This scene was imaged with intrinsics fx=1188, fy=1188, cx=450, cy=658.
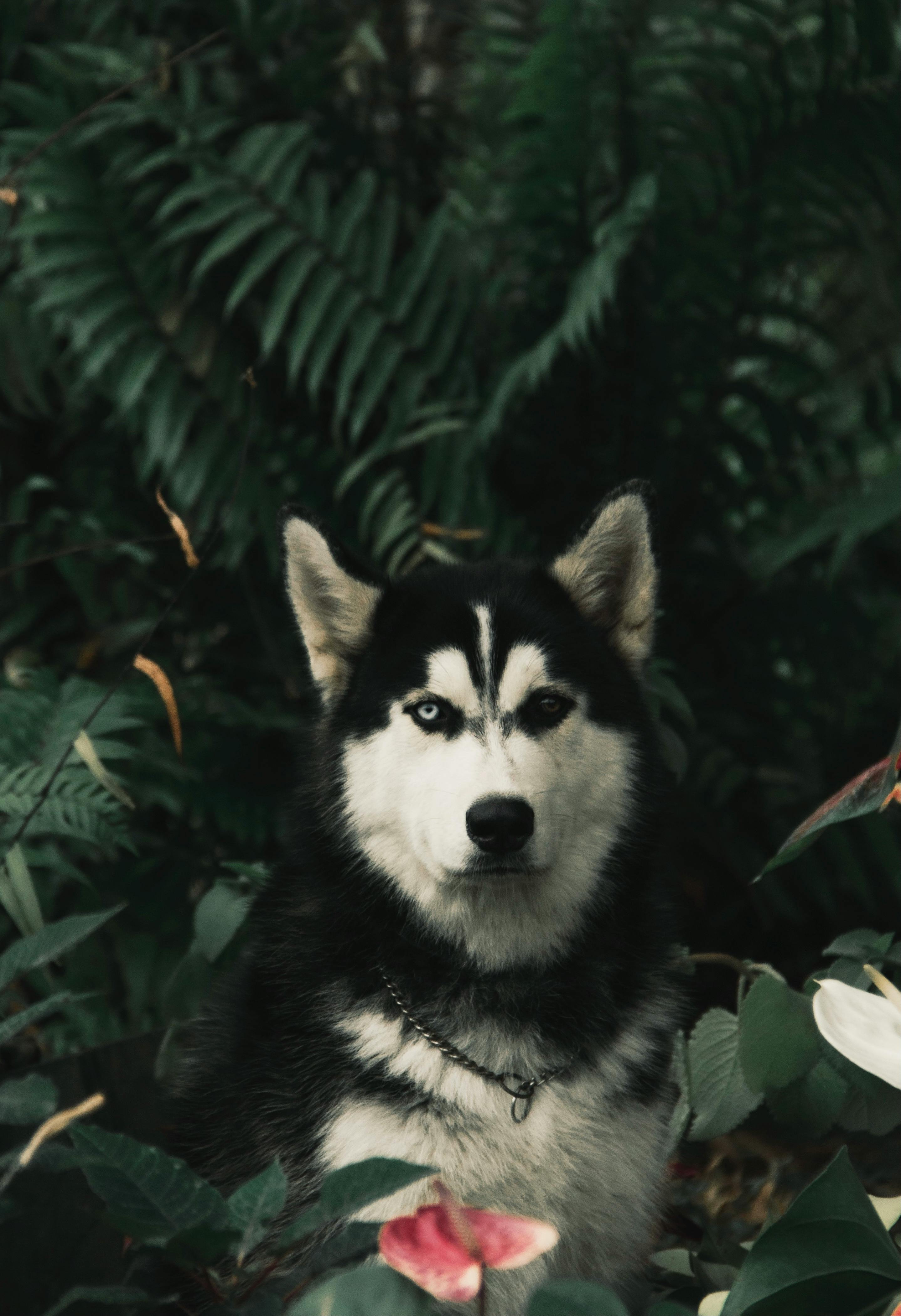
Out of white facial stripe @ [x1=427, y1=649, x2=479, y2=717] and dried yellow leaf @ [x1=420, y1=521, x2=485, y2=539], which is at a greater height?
white facial stripe @ [x1=427, y1=649, x2=479, y2=717]

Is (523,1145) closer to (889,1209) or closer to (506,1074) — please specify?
(506,1074)

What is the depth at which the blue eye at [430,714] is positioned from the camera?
1665 mm

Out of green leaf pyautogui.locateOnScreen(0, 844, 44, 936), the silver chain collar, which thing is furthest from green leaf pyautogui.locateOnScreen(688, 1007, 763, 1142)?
green leaf pyautogui.locateOnScreen(0, 844, 44, 936)

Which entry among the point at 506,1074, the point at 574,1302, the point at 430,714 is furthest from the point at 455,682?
the point at 574,1302

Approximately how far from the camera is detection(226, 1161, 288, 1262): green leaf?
100cm

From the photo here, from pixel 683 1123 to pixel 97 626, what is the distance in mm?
2319

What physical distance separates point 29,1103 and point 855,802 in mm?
893

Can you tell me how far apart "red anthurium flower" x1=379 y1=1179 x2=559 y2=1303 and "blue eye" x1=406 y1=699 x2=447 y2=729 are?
2.38 ft

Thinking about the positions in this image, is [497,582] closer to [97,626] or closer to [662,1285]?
[662,1285]

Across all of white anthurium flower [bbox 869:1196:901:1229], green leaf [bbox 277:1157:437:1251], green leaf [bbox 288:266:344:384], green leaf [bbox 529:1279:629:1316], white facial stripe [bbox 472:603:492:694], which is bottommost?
white anthurium flower [bbox 869:1196:901:1229]

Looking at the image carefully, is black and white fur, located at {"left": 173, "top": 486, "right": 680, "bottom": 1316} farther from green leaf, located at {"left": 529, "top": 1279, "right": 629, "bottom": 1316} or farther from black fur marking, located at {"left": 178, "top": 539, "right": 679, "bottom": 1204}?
green leaf, located at {"left": 529, "top": 1279, "right": 629, "bottom": 1316}

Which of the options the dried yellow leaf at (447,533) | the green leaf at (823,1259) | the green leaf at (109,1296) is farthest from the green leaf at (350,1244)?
the dried yellow leaf at (447,533)

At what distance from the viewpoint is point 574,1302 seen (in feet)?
3.06

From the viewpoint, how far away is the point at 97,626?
11.1 ft
